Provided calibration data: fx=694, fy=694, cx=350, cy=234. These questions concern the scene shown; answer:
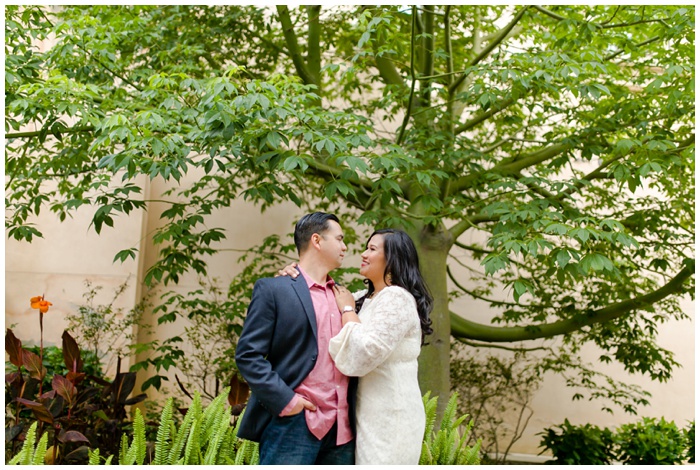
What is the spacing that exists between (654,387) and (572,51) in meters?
5.18

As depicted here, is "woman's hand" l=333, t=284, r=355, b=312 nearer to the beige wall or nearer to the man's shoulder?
the man's shoulder

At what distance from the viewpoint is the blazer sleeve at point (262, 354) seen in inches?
112

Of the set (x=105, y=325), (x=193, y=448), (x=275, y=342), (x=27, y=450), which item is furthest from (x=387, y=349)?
(x=105, y=325)

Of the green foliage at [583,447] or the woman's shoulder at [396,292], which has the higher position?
the woman's shoulder at [396,292]

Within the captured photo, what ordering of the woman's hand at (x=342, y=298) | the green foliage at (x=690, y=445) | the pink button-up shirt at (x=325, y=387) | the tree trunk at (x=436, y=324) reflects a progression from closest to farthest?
the pink button-up shirt at (x=325, y=387)
the woman's hand at (x=342, y=298)
the tree trunk at (x=436, y=324)
the green foliage at (x=690, y=445)

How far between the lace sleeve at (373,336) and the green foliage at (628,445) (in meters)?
5.21

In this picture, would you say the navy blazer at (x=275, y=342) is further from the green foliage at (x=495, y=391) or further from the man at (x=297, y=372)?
the green foliage at (x=495, y=391)

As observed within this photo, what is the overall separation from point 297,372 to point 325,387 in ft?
0.48

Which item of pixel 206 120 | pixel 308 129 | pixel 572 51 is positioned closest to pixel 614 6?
pixel 572 51

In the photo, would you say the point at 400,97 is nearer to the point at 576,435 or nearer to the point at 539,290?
the point at 539,290

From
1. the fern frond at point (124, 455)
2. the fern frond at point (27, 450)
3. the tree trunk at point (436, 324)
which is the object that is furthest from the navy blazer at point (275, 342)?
the tree trunk at point (436, 324)

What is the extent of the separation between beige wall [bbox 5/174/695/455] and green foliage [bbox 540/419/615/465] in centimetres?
109

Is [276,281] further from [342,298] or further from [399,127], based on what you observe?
[399,127]

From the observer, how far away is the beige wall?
7.71m
